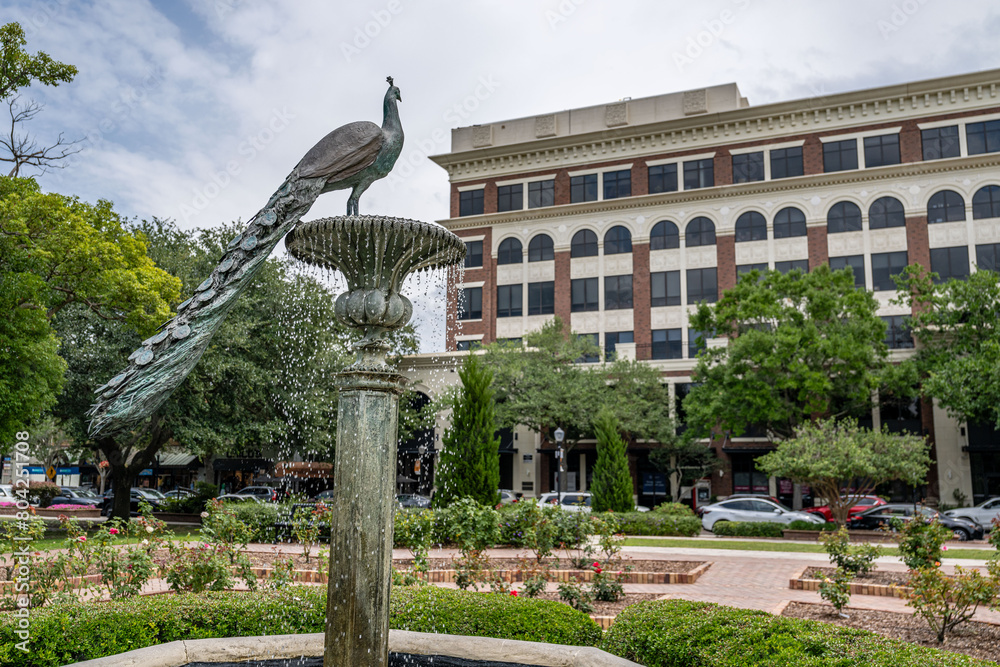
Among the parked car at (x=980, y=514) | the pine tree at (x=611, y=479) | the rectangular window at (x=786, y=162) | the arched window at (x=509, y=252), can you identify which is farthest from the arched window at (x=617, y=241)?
the parked car at (x=980, y=514)

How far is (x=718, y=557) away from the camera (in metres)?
18.6

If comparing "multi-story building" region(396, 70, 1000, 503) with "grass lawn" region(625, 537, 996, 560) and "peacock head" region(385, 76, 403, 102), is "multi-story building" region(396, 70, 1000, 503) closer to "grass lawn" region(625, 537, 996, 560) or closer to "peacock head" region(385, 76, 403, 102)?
"grass lawn" region(625, 537, 996, 560)

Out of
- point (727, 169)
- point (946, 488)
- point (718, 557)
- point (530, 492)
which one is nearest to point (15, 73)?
point (718, 557)

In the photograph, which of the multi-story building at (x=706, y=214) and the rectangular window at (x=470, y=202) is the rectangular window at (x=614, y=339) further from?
the rectangular window at (x=470, y=202)

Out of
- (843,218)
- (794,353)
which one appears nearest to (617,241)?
(843,218)

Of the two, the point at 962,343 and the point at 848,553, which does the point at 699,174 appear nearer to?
the point at 962,343

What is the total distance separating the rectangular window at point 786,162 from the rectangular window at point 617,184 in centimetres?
811

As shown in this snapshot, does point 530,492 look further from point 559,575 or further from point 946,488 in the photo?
point 559,575

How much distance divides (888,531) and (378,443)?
10.7 m

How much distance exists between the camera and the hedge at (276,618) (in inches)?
255

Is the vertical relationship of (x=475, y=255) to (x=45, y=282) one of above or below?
above

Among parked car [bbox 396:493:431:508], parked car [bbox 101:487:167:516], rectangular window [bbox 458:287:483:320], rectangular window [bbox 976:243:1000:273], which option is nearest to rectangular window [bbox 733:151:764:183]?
rectangular window [bbox 976:243:1000:273]

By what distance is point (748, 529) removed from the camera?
25.6 meters

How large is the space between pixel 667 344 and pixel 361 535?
126 ft
